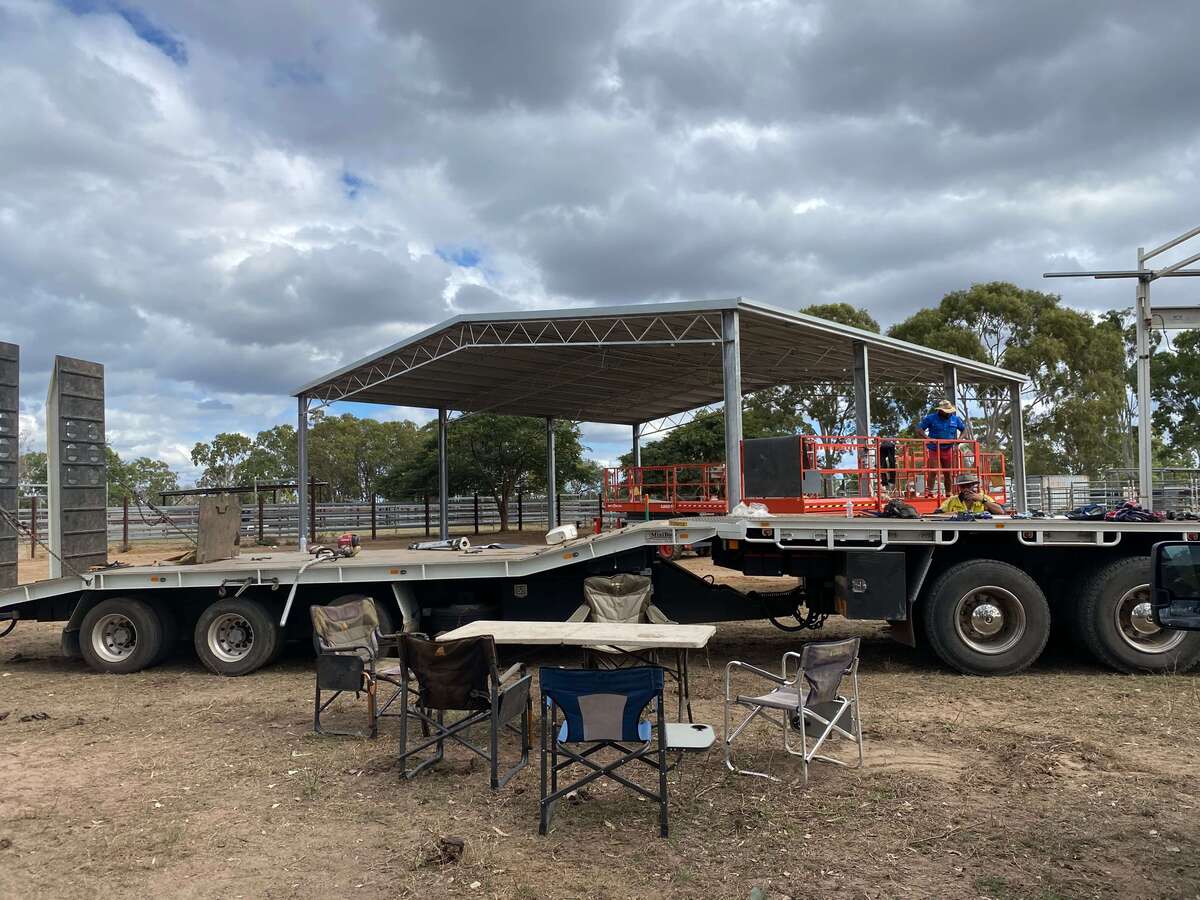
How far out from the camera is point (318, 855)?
13.2 ft

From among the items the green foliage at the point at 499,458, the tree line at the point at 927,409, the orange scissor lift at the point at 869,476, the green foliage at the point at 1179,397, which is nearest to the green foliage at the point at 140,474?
the tree line at the point at 927,409

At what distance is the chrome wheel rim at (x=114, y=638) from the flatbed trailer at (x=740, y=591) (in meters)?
0.01

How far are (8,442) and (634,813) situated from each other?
7218 mm

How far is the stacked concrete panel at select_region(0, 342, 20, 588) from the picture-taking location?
809cm

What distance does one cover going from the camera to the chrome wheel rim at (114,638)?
320 inches

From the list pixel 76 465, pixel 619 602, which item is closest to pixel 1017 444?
pixel 619 602

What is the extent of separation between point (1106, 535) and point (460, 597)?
5759mm

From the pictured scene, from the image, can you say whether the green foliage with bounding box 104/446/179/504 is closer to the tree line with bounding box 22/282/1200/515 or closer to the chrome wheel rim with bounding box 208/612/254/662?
the tree line with bounding box 22/282/1200/515

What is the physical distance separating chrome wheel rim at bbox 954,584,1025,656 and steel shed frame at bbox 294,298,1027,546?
14.0 feet

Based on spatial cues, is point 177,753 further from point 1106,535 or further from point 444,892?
point 1106,535

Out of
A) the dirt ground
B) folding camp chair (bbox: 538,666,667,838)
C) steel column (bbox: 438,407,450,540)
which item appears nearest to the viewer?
the dirt ground

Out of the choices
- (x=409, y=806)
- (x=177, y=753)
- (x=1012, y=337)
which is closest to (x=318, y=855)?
(x=409, y=806)

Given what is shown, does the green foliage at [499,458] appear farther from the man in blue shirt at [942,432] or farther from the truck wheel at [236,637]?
the truck wheel at [236,637]


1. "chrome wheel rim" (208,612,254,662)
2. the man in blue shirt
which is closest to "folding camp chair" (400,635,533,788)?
"chrome wheel rim" (208,612,254,662)
